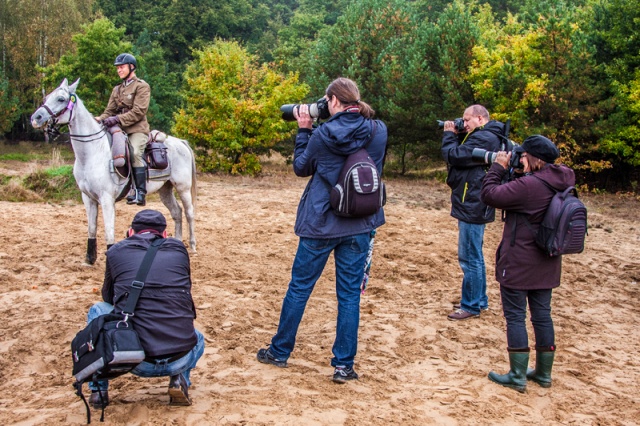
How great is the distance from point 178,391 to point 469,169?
396 cm

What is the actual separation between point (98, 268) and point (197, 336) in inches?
178

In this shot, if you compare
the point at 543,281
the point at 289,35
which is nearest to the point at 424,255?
the point at 543,281

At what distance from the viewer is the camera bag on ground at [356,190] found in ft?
15.5

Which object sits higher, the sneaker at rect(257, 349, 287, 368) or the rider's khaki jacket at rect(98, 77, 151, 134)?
the rider's khaki jacket at rect(98, 77, 151, 134)

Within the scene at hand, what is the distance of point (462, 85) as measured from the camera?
21188 mm

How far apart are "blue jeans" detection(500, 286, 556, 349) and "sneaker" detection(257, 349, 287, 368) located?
6.25ft

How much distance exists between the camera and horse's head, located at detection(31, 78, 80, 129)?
25.9 ft

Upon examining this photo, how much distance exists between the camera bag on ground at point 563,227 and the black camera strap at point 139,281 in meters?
3.00

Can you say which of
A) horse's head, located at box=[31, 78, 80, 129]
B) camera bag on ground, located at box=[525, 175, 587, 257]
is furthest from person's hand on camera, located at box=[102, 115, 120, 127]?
camera bag on ground, located at box=[525, 175, 587, 257]

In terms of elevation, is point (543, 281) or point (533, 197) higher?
point (533, 197)

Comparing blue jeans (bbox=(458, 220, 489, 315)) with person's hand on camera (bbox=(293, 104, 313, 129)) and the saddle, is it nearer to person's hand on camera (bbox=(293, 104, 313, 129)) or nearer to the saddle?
person's hand on camera (bbox=(293, 104, 313, 129))

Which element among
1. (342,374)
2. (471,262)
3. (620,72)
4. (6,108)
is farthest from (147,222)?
(6,108)

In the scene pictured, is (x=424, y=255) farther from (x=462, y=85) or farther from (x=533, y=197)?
(x=462, y=85)

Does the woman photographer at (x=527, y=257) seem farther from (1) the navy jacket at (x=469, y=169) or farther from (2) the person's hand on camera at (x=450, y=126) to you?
(2) the person's hand on camera at (x=450, y=126)
